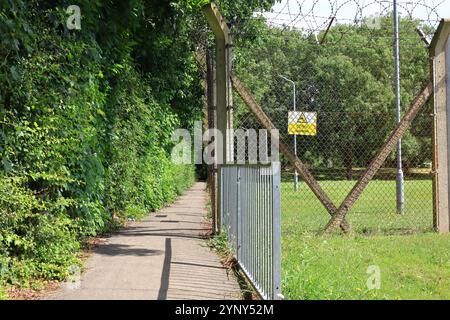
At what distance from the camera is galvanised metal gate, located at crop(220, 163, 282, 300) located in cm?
507

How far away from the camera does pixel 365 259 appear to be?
839 centimetres

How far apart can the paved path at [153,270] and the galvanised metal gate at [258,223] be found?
414 mm

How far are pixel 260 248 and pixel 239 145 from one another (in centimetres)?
657

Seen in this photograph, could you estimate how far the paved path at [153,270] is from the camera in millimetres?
6379

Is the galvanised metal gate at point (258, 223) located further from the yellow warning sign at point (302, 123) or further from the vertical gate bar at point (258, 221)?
the yellow warning sign at point (302, 123)

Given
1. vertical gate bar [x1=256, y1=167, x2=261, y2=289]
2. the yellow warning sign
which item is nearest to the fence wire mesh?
the yellow warning sign

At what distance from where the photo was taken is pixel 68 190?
8.19 metres

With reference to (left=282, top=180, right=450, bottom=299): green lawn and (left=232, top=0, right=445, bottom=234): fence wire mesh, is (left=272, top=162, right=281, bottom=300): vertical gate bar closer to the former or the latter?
(left=282, top=180, right=450, bottom=299): green lawn

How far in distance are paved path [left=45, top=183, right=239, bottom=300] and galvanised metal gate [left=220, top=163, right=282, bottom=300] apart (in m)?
0.41

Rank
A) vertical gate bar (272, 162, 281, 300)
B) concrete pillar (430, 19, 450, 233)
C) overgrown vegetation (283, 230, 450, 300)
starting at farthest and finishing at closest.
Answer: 1. concrete pillar (430, 19, 450, 233)
2. overgrown vegetation (283, 230, 450, 300)
3. vertical gate bar (272, 162, 281, 300)

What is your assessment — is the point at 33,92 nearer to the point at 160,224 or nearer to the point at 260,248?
the point at 260,248
